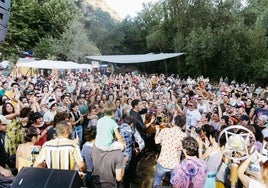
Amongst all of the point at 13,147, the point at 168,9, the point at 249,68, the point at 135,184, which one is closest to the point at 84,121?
the point at 135,184

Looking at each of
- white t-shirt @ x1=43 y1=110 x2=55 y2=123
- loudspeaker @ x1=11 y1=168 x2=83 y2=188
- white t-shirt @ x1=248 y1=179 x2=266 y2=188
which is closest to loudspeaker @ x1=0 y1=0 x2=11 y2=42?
loudspeaker @ x1=11 y1=168 x2=83 y2=188

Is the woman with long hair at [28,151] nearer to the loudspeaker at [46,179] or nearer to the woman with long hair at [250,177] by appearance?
the loudspeaker at [46,179]

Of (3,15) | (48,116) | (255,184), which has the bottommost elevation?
(48,116)

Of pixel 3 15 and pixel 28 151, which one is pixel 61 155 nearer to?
pixel 28 151

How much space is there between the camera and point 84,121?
22.0ft

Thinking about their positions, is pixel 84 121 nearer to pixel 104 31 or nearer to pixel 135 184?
pixel 135 184

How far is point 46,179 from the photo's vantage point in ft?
8.44

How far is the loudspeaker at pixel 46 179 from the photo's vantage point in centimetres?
254

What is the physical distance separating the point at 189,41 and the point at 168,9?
3.90 meters

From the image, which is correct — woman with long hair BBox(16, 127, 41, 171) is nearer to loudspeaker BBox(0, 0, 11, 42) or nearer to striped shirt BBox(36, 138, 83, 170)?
striped shirt BBox(36, 138, 83, 170)

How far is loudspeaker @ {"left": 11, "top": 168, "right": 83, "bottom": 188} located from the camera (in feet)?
8.32

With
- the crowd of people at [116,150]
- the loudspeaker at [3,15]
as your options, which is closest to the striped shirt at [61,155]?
the crowd of people at [116,150]

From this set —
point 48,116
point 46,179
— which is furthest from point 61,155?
point 48,116

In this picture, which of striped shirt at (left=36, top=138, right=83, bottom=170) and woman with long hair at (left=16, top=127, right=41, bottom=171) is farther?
woman with long hair at (left=16, top=127, right=41, bottom=171)
